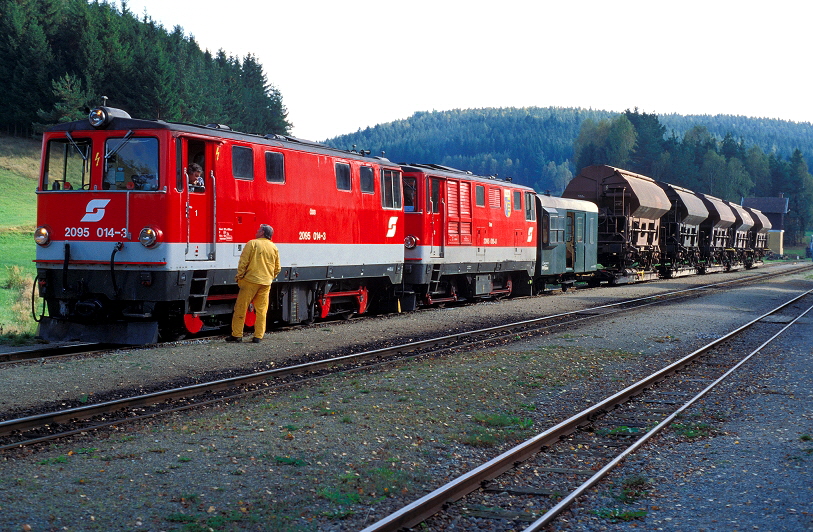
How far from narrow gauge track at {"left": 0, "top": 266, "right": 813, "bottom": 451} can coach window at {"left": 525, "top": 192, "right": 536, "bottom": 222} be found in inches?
406

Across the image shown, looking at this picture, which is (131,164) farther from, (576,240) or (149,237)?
(576,240)

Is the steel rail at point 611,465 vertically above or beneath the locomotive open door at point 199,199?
beneath

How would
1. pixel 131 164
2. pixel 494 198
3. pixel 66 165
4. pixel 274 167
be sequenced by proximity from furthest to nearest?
pixel 494 198 → pixel 274 167 → pixel 66 165 → pixel 131 164

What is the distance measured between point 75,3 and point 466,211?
221ft

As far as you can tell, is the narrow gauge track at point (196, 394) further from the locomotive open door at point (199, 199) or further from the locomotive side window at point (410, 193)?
the locomotive side window at point (410, 193)

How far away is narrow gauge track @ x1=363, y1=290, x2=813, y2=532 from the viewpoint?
5633 mm

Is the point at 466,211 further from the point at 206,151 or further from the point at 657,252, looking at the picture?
the point at 657,252

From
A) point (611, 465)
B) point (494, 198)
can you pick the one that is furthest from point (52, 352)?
point (494, 198)

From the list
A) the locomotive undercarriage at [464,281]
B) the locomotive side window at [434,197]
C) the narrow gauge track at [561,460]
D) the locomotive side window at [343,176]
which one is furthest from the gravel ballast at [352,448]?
the locomotive side window at [434,197]

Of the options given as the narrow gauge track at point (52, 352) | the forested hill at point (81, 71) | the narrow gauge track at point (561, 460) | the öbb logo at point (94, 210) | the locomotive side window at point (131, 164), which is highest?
the forested hill at point (81, 71)

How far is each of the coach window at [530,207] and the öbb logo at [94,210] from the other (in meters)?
16.4

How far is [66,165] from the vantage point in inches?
523

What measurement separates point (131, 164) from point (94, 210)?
944mm

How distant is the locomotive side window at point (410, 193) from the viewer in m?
20.5
